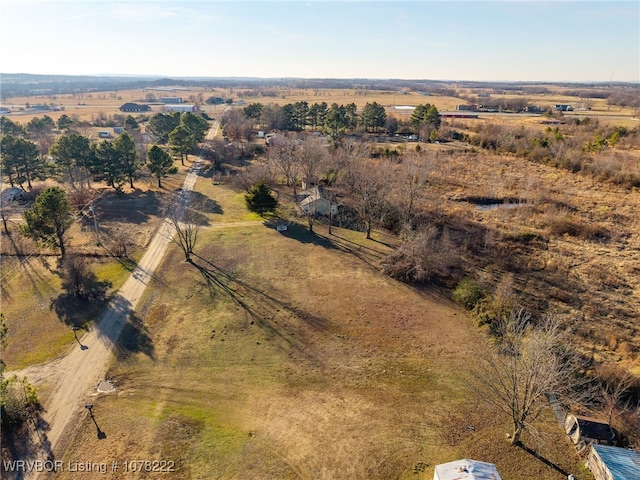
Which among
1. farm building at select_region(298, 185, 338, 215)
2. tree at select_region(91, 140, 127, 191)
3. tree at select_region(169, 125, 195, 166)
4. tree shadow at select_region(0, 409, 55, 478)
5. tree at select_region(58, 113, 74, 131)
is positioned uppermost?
tree at select_region(58, 113, 74, 131)

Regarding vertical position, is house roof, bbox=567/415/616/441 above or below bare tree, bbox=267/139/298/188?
below

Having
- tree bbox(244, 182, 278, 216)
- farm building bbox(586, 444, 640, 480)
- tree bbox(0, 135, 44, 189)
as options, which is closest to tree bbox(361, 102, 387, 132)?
tree bbox(244, 182, 278, 216)

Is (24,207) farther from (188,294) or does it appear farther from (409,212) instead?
(409,212)

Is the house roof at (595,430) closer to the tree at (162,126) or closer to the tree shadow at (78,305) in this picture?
the tree shadow at (78,305)

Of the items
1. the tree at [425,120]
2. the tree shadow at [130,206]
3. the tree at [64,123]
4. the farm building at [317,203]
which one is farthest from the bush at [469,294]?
the tree at [64,123]

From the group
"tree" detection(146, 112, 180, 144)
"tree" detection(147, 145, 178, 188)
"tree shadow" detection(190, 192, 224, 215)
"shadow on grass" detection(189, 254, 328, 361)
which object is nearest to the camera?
"shadow on grass" detection(189, 254, 328, 361)

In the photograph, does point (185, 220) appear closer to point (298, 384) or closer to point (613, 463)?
point (298, 384)

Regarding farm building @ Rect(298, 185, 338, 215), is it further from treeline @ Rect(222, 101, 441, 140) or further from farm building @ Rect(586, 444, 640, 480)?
treeline @ Rect(222, 101, 441, 140)
